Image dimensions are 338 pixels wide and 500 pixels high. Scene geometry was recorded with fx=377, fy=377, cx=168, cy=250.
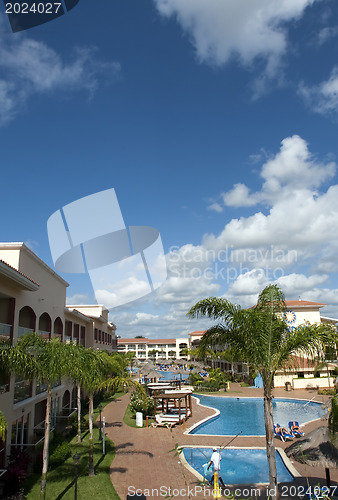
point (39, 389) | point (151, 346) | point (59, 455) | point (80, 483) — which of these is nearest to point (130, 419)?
point (39, 389)

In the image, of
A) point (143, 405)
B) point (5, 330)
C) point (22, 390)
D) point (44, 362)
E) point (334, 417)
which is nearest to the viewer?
point (334, 417)

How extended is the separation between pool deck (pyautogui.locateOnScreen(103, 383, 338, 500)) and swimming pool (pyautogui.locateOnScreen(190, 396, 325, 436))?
1.28 metres

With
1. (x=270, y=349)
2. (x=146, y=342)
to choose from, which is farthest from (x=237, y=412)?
(x=146, y=342)

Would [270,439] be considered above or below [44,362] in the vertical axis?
below

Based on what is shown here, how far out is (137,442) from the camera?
20.7 m

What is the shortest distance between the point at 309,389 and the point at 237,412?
1479 cm

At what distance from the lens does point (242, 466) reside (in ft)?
55.9

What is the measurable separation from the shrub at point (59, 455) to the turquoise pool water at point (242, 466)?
5581mm

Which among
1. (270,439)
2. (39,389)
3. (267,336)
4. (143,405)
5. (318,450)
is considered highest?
(267,336)

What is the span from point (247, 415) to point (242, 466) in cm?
1381

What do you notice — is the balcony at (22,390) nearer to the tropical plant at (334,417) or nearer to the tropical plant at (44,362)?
the tropical plant at (44,362)

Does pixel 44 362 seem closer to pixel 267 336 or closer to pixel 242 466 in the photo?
pixel 267 336

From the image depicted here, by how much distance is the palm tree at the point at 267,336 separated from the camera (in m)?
11.7

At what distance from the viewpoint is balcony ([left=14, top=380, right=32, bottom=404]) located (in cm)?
1725
